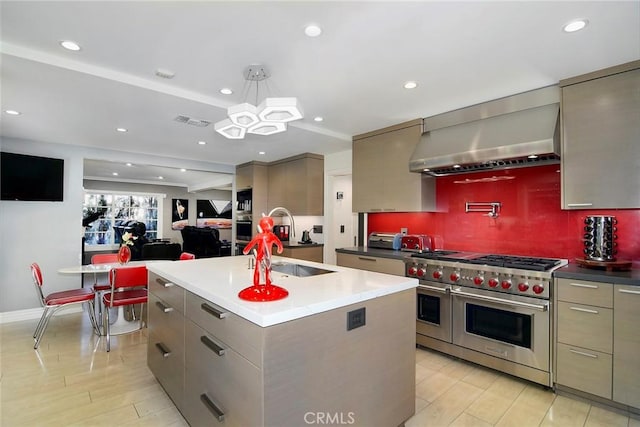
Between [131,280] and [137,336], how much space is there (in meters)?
0.67

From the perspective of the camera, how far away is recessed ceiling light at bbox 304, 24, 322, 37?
5.99ft

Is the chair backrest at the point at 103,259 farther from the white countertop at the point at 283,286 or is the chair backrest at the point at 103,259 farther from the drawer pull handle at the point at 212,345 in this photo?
the drawer pull handle at the point at 212,345

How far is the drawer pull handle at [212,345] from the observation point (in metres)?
1.49

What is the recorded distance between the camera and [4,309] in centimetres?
406

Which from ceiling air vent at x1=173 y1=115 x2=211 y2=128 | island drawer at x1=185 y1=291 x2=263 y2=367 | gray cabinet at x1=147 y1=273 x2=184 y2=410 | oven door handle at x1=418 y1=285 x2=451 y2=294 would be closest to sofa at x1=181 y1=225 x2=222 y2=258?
ceiling air vent at x1=173 y1=115 x2=211 y2=128

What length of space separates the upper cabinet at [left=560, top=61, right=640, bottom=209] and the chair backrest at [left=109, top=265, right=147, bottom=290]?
4.02 m

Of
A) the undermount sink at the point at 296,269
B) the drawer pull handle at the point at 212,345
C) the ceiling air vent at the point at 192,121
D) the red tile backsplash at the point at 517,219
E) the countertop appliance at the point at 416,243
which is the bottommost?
the drawer pull handle at the point at 212,345

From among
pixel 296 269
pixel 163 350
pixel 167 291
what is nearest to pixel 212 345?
pixel 167 291

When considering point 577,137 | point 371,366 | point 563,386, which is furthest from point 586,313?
point 371,366

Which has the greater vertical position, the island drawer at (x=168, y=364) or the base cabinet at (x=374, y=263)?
the base cabinet at (x=374, y=263)

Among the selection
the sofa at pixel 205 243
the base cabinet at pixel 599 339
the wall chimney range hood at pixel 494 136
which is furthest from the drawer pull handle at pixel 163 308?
the sofa at pixel 205 243

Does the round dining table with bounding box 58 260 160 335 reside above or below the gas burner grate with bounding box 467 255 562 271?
below

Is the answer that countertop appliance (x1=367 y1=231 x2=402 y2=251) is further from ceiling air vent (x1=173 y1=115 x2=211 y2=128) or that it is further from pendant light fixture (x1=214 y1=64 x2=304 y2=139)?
ceiling air vent (x1=173 y1=115 x2=211 y2=128)

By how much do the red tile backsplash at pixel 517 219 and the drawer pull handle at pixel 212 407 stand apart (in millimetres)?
2867
